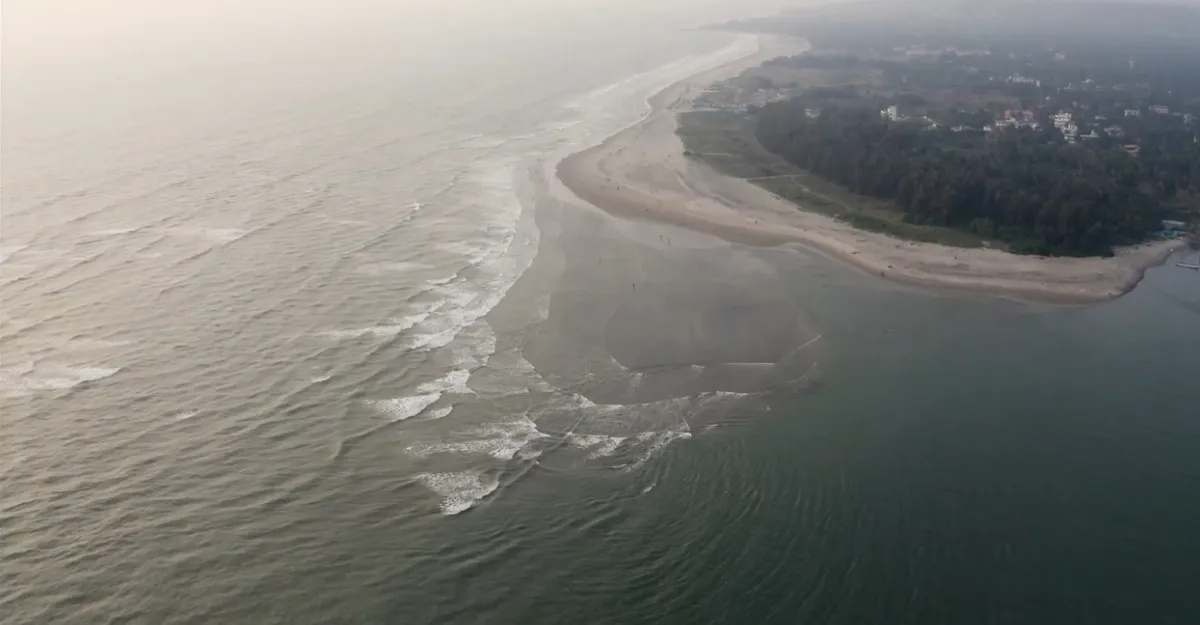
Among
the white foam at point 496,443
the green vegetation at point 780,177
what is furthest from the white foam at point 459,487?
the green vegetation at point 780,177

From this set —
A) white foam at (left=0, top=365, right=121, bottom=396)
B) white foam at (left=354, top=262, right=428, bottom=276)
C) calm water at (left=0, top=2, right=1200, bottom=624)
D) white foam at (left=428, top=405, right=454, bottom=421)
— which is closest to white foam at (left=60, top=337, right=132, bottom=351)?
calm water at (left=0, top=2, right=1200, bottom=624)

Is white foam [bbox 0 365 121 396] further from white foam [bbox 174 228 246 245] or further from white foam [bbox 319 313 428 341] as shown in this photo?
white foam [bbox 174 228 246 245]

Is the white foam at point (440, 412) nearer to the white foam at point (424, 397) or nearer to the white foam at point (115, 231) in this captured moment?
the white foam at point (424, 397)

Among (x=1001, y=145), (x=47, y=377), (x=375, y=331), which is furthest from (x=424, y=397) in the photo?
(x=1001, y=145)

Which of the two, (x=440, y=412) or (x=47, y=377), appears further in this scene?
(x=47, y=377)

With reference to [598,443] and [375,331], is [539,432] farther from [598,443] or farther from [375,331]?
[375,331]

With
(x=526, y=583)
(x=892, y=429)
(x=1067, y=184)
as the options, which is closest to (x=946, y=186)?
(x=1067, y=184)

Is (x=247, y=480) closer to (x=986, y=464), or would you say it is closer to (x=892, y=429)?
(x=892, y=429)
